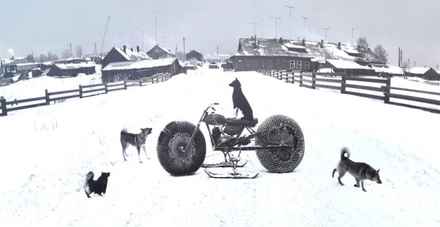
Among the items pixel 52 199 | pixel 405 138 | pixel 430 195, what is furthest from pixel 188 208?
pixel 405 138

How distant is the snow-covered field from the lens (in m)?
5.09

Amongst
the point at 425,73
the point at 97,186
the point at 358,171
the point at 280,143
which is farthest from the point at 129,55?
the point at 358,171

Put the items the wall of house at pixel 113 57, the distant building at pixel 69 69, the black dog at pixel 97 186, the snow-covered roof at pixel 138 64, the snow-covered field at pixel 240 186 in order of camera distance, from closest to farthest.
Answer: the snow-covered field at pixel 240 186
the black dog at pixel 97 186
the snow-covered roof at pixel 138 64
the wall of house at pixel 113 57
the distant building at pixel 69 69

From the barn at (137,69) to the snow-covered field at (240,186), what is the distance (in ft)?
193

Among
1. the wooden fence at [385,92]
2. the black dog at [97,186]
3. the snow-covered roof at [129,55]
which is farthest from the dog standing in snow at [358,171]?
the snow-covered roof at [129,55]

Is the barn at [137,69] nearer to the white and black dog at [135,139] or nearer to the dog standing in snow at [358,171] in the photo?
the white and black dog at [135,139]

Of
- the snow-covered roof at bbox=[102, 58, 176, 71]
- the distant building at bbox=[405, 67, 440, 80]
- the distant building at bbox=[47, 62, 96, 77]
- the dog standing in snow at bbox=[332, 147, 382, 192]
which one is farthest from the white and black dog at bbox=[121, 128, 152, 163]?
the distant building at bbox=[47, 62, 96, 77]

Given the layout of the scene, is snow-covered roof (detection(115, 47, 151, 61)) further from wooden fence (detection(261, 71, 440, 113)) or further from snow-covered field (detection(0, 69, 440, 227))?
snow-covered field (detection(0, 69, 440, 227))

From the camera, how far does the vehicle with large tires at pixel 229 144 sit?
21.5ft

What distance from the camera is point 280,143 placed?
261 inches

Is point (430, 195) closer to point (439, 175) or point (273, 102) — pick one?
point (439, 175)

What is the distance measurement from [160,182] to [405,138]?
6.26 m

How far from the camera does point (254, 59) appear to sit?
7269cm

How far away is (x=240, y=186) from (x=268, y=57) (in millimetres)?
69083
